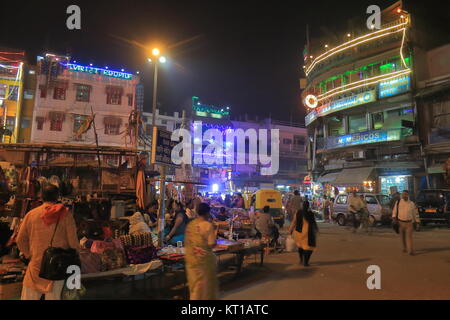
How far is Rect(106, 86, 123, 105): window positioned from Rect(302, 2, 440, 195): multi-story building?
18.6m

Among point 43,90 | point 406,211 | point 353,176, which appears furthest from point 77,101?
point 406,211

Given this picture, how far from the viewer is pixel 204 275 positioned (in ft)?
15.1

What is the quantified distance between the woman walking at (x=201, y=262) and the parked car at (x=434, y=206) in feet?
57.2

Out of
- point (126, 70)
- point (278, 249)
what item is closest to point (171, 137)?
point (278, 249)

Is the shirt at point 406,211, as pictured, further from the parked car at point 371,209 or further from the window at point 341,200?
the window at point 341,200

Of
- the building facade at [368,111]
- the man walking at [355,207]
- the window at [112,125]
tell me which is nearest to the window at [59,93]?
the window at [112,125]

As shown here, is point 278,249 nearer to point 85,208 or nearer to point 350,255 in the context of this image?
point 350,255

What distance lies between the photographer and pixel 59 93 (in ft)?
99.5

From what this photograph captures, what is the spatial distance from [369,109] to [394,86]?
3.32 meters

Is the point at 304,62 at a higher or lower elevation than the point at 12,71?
higher

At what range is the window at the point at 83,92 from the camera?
30750 mm

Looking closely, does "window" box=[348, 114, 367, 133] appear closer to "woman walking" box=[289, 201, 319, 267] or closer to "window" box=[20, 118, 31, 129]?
"woman walking" box=[289, 201, 319, 267]

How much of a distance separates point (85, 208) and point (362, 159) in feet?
74.2

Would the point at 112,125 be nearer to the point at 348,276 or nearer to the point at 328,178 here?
the point at 328,178
